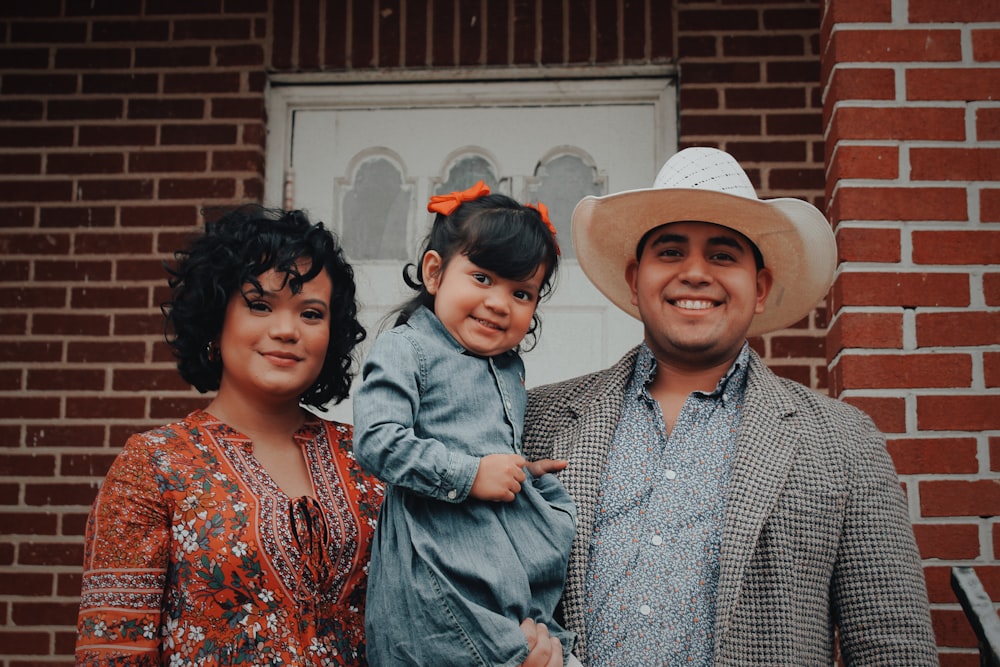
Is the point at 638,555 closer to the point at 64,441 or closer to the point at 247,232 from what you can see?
the point at 247,232

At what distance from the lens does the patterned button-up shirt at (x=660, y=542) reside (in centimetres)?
225

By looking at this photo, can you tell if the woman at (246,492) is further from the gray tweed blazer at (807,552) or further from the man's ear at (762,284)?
the man's ear at (762,284)

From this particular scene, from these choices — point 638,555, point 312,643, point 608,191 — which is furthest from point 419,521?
point 608,191

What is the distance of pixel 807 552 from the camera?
229 cm

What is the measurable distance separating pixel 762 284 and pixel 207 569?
4.98 ft

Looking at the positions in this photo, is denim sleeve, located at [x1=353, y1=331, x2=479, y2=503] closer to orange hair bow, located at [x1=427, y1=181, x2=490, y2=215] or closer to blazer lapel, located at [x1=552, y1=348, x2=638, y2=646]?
blazer lapel, located at [x1=552, y1=348, x2=638, y2=646]

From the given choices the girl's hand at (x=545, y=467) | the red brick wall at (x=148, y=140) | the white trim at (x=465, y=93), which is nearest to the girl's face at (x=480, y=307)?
the girl's hand at (x=545, y=467)

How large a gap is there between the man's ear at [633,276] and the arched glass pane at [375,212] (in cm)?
161

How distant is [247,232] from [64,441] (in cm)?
208

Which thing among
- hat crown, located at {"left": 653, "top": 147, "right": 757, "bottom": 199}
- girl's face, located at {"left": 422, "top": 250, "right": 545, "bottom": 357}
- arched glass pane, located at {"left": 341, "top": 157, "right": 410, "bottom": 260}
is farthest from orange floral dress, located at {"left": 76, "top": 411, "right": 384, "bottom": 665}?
arched glass pane, located at {"left": 341, "top": 157, "right": 410, "bottom": 260}

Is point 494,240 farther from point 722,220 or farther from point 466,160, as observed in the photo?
point 466,160

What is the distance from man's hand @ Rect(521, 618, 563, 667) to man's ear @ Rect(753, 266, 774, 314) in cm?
104

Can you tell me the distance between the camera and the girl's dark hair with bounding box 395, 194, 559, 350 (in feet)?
7.74

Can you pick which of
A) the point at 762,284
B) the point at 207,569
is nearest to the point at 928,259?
the point at 762,284
